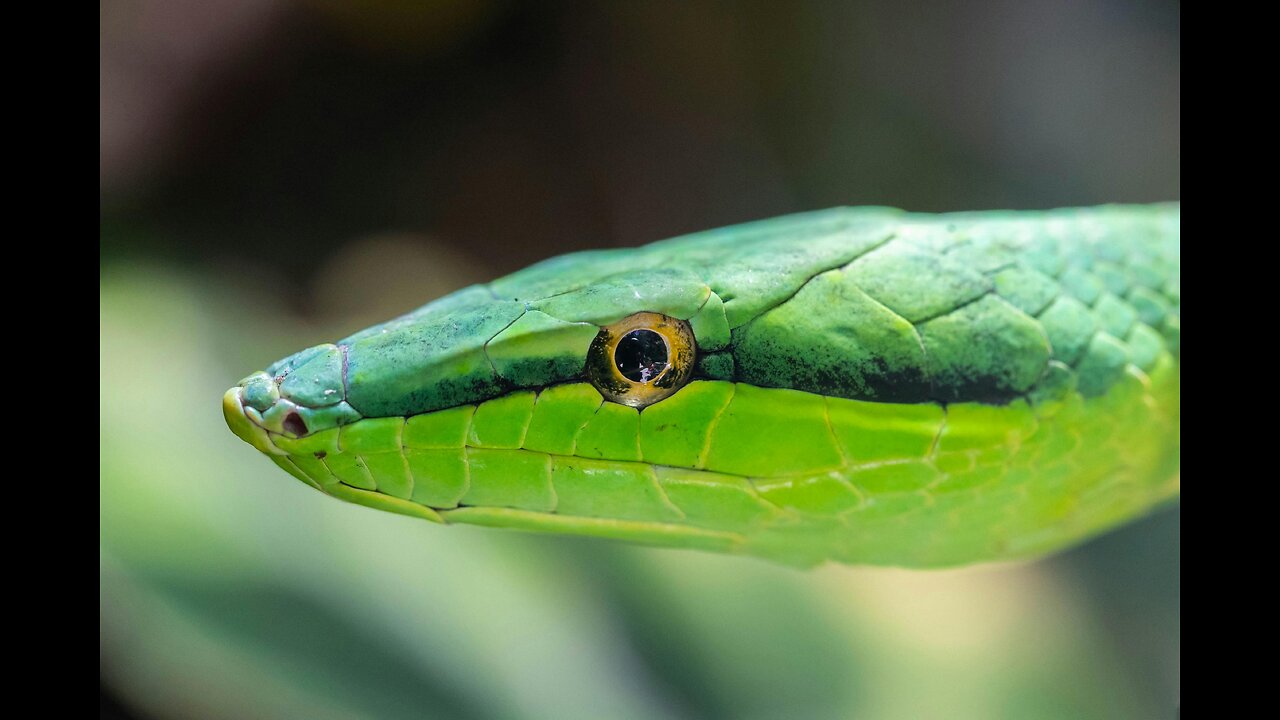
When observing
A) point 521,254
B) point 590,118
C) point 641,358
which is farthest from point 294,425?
point 521,254

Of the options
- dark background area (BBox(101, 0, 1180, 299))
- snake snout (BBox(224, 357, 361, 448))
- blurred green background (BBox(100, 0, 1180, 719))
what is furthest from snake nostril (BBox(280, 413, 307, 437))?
dark background area (BBox(101, 0, 1180, 299))

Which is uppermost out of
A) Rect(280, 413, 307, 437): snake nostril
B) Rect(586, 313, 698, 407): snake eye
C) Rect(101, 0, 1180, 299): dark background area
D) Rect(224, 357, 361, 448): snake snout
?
Rect(101, 0, 1180, 299): dark background area

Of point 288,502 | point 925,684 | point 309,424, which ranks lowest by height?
point 925,684

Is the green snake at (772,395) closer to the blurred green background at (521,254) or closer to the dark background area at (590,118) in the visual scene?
the blurred green background at (521,254)

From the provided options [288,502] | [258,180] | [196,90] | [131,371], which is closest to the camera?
[288,502]

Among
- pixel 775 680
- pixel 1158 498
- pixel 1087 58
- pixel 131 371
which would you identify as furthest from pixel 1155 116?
pixel 131 371

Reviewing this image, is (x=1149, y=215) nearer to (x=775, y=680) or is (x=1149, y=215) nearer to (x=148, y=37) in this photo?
(x=775, y=680)

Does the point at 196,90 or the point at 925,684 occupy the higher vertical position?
the point at 196,90

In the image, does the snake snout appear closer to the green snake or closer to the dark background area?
the green snake

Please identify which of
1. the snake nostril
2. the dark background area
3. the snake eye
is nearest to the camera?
the snake nostril
